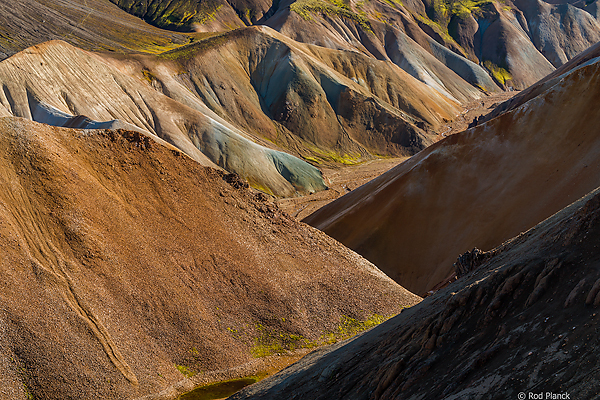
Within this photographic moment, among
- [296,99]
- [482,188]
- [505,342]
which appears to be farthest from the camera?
[296,99]

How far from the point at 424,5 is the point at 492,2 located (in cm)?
2205

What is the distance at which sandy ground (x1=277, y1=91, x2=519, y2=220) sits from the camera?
57.6 m

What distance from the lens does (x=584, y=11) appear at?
159875mm

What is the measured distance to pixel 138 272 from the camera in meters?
23.2

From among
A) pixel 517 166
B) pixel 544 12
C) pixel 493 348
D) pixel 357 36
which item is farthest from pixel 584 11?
pixel 493 348

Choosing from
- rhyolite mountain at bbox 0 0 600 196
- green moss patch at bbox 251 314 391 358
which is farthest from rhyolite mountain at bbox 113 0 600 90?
green moss patch at bbox 251 314 391 358

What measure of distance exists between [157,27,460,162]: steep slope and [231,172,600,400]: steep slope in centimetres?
6317

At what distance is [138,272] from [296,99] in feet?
206

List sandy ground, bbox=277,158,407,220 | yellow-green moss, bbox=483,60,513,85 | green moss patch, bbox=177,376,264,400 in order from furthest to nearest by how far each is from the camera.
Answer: yellow-green moss, bbox=483,60,513,85 → sandy ground, bbox=277,158,407,220 → green moss patch, bbox=177,376,264,400

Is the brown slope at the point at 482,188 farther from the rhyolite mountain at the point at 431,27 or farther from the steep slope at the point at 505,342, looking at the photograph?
the rhyolite mountain at the point at 431,27

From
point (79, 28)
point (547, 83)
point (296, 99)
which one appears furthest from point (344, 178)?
point (79, 28)

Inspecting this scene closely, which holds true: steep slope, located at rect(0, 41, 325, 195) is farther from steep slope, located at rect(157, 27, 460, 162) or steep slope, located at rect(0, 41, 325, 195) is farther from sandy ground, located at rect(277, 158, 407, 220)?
steep slope, located at rect(157, 27, 460, 162)

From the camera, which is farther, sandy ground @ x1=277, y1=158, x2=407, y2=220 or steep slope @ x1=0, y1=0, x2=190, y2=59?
steep slope @ x1=0, y1=0, x2=190, y2=59

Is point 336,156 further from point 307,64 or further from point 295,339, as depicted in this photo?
point 295,339
